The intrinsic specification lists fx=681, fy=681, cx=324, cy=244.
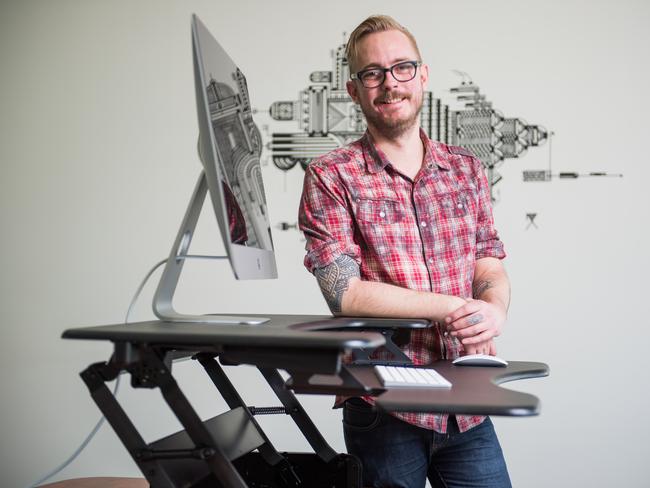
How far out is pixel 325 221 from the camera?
1.55 metres

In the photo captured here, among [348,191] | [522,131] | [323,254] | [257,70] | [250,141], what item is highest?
[257,70]

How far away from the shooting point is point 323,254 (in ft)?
4.89

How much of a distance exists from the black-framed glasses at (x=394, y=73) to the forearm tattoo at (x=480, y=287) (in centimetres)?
51

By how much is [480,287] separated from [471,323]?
0.30 metres

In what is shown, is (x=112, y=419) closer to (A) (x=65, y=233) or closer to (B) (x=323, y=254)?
(B) (x=323, y=254)

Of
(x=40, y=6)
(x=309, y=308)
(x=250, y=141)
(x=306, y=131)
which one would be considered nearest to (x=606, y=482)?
(x=309, y=308)

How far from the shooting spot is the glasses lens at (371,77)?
5.16 ft

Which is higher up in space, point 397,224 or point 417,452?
point 397,224

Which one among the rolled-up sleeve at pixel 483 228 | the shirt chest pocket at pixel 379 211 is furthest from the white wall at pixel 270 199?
the shirt chest pocket at pixel 379 211

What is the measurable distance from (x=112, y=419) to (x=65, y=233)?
262 centimetres

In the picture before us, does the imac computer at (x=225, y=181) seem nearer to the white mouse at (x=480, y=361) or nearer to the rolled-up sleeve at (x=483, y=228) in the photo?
the white mouse at (x=480, y=361)

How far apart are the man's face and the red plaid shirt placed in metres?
0.08

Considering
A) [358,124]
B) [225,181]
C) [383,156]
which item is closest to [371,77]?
[383,156]

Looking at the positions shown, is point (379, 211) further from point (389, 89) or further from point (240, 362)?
point (240, 362)
